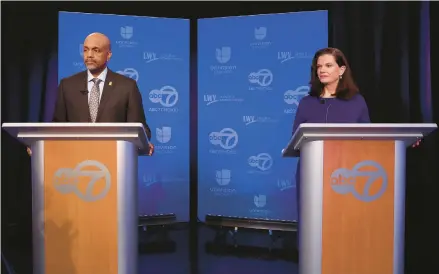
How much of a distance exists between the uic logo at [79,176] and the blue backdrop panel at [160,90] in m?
3.03

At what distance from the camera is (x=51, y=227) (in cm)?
216

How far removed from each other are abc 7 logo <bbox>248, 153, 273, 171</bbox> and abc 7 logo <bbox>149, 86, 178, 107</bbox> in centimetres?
109

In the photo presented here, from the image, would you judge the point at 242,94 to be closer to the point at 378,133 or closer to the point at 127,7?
the point at 127,7

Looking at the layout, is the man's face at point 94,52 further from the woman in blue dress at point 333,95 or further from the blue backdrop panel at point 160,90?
the blue backdrop panel at point 160,90

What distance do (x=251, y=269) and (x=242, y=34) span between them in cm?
267

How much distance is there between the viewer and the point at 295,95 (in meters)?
5.07

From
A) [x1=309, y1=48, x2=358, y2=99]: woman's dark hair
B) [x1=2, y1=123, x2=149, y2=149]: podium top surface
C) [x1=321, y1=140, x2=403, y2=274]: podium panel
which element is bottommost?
[x1=321, y1=140, x2=403, y2=274]: podium panel

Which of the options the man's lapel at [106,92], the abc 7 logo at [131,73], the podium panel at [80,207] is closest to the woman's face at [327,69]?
the man's lapel at [106,92]

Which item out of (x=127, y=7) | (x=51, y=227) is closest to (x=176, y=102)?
(x=127, y=7)

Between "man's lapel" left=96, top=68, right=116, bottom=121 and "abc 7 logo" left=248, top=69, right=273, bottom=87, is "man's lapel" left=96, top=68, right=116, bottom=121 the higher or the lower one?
the lower one

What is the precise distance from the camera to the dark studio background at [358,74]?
4.22m

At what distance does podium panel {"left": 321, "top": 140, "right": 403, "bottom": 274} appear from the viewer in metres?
2.12

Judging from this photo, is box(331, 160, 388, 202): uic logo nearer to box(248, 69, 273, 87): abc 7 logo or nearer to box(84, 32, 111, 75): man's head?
box(84, 32, 111, 75): man's head

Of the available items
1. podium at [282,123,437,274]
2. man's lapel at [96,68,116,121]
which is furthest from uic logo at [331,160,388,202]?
man's lapel at [96,68,116,121]
